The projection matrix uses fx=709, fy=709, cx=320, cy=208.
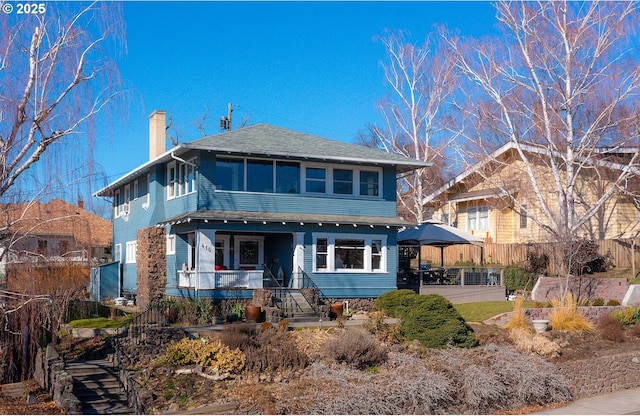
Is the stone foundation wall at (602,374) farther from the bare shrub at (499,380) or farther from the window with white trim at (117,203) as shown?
the window with white trim at (117,203)

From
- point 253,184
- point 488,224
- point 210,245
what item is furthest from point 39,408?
point 488,224

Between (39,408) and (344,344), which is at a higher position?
(344,344)

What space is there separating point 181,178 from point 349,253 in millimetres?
6954

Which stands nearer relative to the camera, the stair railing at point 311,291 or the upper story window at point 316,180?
the stair railing at point 311,291

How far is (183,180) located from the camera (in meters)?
26.6

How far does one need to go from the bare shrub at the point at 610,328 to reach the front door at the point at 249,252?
41.0 ft

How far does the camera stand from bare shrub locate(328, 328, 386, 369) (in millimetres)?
16672

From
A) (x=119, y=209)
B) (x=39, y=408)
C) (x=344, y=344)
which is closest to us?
(x=39, y=408)

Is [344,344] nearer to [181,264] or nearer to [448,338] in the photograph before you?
[448,338]

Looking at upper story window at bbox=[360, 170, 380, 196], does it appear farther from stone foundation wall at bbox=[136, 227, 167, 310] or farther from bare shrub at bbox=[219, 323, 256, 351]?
bare shrub at bbox=[219, 323, 256, 351]

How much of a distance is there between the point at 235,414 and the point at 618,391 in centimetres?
1071

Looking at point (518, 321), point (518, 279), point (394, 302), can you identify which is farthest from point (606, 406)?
point (518, 279)

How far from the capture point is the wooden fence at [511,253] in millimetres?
30984

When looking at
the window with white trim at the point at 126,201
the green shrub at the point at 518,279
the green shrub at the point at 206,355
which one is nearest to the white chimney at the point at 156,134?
the window with white trim at the point at 126,201
